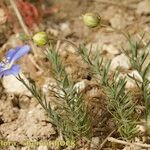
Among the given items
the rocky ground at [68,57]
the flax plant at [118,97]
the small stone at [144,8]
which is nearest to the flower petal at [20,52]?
the flax plant at [118,97]

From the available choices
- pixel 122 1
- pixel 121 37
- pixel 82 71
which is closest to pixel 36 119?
pixel 82 71

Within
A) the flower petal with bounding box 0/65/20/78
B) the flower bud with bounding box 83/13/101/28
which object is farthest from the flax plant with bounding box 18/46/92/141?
the flower bud with bounding box 83/13/101/28

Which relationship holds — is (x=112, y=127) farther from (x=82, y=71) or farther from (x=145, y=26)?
(x=145, y=26)

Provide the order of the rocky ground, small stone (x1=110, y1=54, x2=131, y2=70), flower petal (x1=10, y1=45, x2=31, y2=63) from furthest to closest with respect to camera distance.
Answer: small stone (x1=110, y1=54, x2=131, y2=70) < the rocky ground < flower petal (x1=10, y1=45, x2=31, y2=63)

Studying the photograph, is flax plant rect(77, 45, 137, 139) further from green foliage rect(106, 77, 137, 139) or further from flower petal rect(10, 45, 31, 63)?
flower petal rect(10, 45, 31, 63)

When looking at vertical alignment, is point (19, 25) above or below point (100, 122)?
above

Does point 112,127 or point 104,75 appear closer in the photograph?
point 104,75
